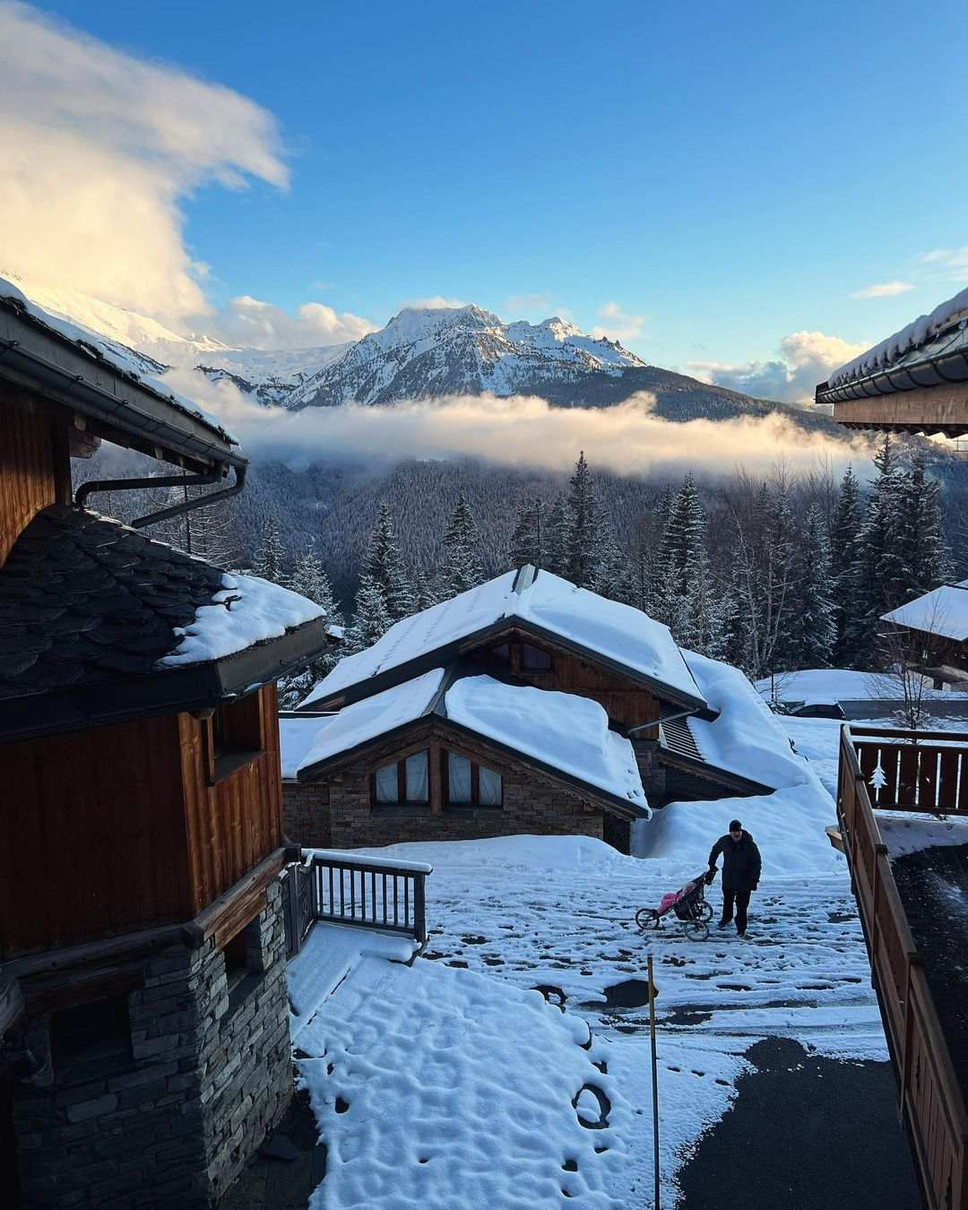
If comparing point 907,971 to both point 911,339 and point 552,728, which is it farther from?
point 552,728

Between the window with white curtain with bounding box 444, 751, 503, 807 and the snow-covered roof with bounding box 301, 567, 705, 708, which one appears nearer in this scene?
the window with white curtain with bounding box 444, 751, 503, 807

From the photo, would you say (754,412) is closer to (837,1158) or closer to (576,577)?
(576,577)

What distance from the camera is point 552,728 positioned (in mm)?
17109

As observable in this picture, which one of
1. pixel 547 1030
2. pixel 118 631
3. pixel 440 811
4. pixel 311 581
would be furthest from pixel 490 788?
pixel 311 581

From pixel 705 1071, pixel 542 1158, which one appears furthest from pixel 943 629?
pixel 542 1158

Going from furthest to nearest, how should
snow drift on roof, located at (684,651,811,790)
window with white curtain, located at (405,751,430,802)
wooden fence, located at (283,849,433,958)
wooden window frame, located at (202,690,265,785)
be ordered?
snow drift on roof, located at (684,651,811,790) → window with white curtain, located at (405,751,430,802) → wooden fence, located at (283,849,433,958) → wooden window frame, located at (202,690,265,785)

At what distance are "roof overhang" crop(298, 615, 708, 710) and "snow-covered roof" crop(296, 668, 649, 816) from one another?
32 centimetres

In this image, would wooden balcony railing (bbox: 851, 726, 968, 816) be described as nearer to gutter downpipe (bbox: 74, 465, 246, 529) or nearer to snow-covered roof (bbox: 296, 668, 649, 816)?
gutter downpipe (bbox: 74, 465, 246, 529)

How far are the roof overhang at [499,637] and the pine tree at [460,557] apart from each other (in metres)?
26.5

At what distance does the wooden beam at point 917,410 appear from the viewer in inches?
199

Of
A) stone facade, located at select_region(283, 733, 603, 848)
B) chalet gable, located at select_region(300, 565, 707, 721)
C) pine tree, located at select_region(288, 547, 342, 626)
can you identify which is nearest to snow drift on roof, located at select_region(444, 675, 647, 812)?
stone facade, located at select_region(283, 733, 603, 848)

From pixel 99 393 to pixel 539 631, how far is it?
15780 millimetres

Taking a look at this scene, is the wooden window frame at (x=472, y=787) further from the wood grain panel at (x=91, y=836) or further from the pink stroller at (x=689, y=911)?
the wood grain panel at (x=91, y=836)

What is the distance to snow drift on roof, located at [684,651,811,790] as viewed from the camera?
2006 centimetres
